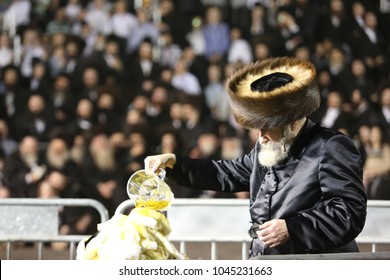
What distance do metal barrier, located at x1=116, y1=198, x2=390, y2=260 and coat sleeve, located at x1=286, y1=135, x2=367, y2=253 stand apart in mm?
1265

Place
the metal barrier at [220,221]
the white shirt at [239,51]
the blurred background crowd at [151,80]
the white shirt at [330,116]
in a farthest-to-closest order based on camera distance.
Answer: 1. the white shirt at [239,51]
2. the white shirt at [330,116]
3. the blurred background crowd at [151,80]
4. the metal barrier at [220,221]

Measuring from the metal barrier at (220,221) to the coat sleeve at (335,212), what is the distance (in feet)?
4.15

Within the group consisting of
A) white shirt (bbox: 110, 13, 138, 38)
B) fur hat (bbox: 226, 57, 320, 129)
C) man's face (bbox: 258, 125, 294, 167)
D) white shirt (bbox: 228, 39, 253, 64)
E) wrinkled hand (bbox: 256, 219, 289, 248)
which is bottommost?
wrinkled hand (bbox: 256, 219, 289, 248)

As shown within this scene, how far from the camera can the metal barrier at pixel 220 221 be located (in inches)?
168

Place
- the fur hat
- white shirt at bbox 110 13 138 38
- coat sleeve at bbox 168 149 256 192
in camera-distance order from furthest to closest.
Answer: white shirt at bbox 110 13 138 38, coat sleeve at bbox 168 149 256 192, the fur hat

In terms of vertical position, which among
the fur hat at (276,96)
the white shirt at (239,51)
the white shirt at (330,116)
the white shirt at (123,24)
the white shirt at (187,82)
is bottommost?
the fur hat at (276,96)

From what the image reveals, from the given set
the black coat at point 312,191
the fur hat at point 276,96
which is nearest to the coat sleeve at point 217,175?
the black coat at point 312,191

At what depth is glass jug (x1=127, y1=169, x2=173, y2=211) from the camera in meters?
2.92

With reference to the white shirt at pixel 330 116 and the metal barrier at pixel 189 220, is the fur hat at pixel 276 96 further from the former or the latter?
the white shirt at pixel 330 116

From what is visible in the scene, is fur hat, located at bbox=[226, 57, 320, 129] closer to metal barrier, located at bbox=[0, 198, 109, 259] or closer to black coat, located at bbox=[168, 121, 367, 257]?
black coat, located at bbox=[168, 121, 367, 257]

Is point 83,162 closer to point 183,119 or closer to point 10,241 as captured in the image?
point 183,119

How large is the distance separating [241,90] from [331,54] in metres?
5.95

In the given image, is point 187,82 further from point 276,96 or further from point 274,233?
point 274,233

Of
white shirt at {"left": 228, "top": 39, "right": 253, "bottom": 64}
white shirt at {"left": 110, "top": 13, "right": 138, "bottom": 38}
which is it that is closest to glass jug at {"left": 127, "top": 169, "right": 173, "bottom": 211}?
white shirt at {"left": 228, "top": 39, "right": 253, "bottom": 64}
